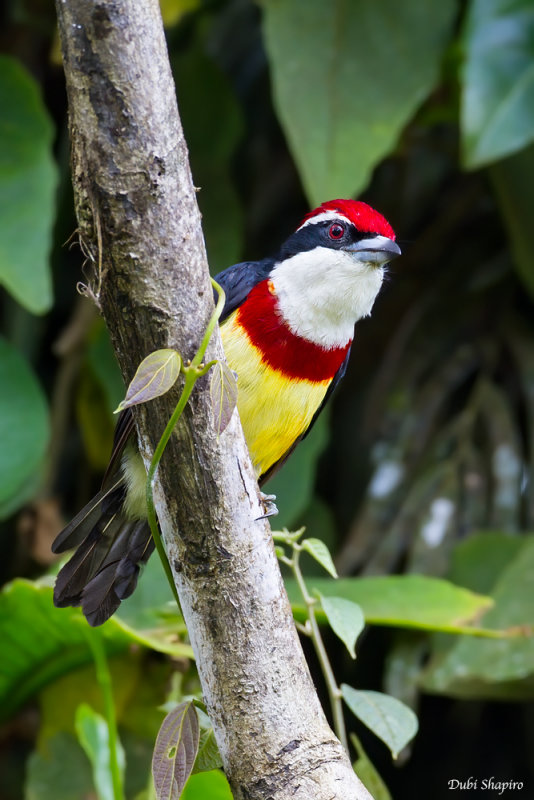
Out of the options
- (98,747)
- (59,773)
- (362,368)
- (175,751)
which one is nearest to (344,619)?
(175,751)

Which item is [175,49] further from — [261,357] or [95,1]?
[95,1]

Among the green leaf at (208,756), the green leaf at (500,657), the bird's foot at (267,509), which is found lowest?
the green leaf at (500,657)

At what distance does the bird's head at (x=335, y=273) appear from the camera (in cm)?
177

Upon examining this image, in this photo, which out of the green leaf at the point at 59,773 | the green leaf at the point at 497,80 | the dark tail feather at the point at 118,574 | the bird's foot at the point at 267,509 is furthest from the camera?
the green leaf at the point at 497,80

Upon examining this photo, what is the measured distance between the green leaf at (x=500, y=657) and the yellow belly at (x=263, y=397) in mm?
751

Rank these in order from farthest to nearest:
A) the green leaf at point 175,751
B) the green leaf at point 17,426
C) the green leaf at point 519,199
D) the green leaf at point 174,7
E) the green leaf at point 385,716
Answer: the green leaf at point 519,199
the green leaf at point 174,7
the green leaf at point 17,426
the green leaf at point 385,716
the green leaf at point 175,751

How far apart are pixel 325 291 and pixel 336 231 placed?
0.14m

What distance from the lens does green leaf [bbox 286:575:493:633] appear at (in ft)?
6.33

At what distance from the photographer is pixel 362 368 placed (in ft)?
11.4

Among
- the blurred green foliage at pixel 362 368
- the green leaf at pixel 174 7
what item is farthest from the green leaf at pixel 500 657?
the green leaf at pixel 174 7

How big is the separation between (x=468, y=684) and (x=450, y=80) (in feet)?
6.05

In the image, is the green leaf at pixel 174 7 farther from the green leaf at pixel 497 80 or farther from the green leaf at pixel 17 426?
Answer: the green leaf at pixel 17 426

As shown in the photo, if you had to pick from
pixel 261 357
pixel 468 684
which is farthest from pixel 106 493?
pixel 468 684

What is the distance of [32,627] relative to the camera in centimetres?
195
